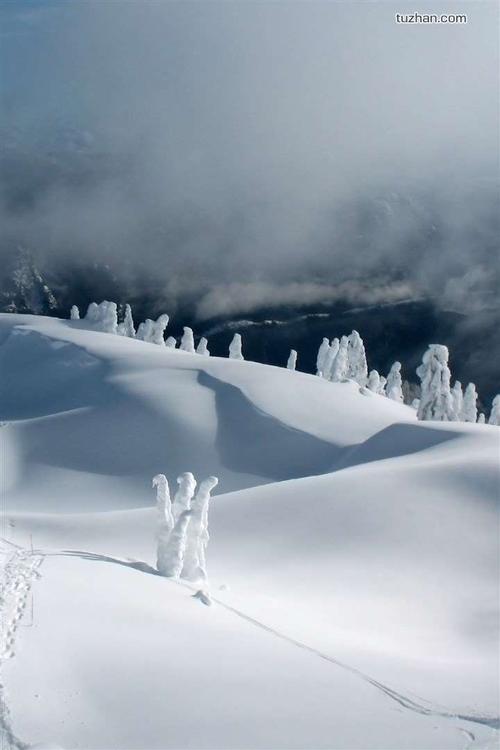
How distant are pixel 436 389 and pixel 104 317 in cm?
3505

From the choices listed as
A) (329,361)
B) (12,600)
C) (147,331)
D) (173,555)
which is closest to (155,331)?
(147,331)

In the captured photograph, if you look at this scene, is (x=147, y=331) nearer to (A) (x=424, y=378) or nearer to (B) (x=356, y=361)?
(B) (x=356, y=361)

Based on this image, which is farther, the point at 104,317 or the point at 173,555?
the point at 104,317

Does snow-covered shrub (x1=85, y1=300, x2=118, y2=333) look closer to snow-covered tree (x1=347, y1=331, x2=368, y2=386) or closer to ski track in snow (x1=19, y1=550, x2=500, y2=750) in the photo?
snow-covered tree (x1=347, y1=331, x2=368, y2=386)

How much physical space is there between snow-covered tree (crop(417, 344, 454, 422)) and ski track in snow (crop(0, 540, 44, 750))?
122 feet

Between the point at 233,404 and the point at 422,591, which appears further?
the point at 233,404

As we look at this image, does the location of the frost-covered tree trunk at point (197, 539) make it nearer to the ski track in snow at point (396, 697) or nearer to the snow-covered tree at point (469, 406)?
the ski track in snow at point (396, 697)

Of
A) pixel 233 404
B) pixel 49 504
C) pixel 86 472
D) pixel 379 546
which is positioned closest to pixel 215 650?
pixel 379 546

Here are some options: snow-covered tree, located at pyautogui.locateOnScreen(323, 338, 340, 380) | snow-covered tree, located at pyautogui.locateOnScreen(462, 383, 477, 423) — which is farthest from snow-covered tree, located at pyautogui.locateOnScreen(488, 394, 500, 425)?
snow-covered tree, located at pyautogui.locateOnScreen(323, 338, 340, 380)

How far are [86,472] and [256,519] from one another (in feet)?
Result: 53.2

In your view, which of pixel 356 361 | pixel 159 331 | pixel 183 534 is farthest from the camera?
pixel 356 361

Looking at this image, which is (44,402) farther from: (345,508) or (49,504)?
(345,508)

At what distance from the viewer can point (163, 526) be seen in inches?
773

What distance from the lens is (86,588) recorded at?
15711mm
